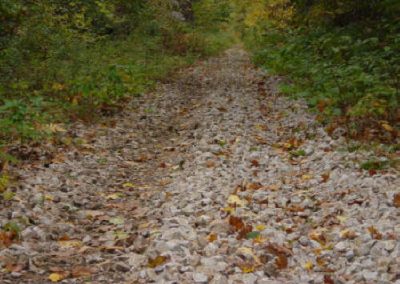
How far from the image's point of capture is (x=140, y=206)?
6.99 m

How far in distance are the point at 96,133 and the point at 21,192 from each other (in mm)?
3653

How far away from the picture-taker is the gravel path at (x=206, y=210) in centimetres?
494

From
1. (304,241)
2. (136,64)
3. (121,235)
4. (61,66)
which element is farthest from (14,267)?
(136,64)

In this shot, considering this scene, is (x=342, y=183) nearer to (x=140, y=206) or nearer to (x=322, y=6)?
(x=140, y=206)

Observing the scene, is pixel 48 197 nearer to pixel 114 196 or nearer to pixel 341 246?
pixel 114 196

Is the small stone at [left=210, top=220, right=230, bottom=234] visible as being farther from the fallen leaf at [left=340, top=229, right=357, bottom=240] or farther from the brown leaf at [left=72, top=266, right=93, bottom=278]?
the brown leaf at [left=72, top=266, right=93, bottom=278]

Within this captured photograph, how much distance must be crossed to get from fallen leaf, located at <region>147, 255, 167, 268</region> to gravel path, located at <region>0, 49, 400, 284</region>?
11 mm

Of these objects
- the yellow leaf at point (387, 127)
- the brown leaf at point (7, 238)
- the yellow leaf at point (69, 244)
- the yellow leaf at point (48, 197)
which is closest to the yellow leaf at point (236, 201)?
the yellow leaf at point (69, 244)

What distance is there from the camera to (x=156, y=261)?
503cm

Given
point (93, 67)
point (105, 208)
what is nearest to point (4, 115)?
point (105, 208)

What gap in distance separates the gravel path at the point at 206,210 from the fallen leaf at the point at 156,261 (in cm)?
1

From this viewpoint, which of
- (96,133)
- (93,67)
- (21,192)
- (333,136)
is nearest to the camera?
(21,192)

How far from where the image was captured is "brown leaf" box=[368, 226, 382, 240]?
17.3 feet

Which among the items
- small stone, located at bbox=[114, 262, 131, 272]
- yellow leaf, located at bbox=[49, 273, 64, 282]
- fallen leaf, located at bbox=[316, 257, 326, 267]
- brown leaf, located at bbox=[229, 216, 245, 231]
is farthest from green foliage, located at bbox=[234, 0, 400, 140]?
yellow leaf, located at bbox=[49, 273, 64, 282]
